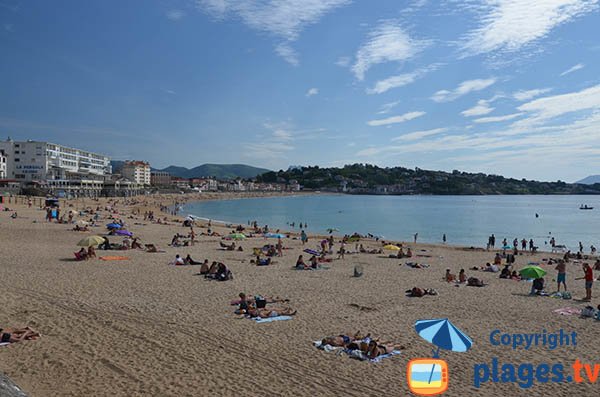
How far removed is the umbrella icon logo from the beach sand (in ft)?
0.66

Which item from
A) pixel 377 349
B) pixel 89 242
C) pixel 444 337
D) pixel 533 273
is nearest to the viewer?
pixel 444 337

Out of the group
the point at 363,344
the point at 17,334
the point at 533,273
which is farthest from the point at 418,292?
the point at 17,334

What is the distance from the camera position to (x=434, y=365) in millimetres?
7055

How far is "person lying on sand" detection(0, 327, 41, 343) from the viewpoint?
7613mm

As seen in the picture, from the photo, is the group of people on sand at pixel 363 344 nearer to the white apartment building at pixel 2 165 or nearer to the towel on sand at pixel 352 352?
the towel on sand at pixel 352 352

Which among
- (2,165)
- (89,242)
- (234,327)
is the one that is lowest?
(234,327)

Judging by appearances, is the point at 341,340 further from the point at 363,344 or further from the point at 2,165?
the point at 2,165

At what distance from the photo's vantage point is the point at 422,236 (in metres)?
40.2

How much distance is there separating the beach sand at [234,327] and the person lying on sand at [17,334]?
23cm

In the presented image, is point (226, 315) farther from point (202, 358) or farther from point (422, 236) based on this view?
point (422, 236)

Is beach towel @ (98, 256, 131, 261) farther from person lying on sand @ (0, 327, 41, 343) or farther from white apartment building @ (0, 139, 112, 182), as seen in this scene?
white apartment building @ (0, 139, 112, 182)

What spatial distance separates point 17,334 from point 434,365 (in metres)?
7.28

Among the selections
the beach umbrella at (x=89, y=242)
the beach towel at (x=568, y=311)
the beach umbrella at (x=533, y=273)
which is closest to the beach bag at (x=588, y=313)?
the beach towel at (x=568, y=311)

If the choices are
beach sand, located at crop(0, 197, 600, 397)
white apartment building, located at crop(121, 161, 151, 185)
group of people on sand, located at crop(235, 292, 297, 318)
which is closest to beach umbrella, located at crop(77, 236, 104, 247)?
beach sand, located at crop(0, 197, 600, 397)
